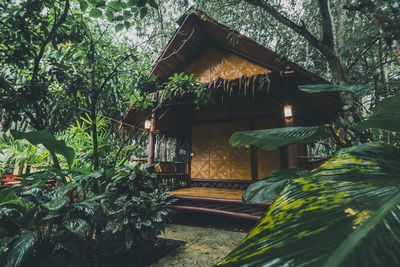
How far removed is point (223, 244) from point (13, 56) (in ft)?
12.0

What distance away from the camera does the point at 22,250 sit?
1.31m

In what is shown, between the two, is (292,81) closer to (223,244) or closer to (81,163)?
(223,244)

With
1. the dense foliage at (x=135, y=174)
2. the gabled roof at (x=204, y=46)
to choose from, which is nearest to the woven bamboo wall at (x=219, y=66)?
the gabled roof at (x=204, y=46)

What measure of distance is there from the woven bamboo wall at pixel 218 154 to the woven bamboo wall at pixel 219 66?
1.69 m

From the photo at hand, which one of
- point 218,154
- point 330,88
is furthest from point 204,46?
point 330,88

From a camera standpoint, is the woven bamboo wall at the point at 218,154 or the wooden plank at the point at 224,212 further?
the woven bamboo wall at the point at 218,154

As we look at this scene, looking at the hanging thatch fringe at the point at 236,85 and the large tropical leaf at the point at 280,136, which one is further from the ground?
the hanging thatch fringe at the point at 236,85

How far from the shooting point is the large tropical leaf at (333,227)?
0.69 feet

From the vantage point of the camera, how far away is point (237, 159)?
651 centimetres

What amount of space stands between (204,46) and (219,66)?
1098 mm

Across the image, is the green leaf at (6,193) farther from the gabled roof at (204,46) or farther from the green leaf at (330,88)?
the gabled roof at (204,46)

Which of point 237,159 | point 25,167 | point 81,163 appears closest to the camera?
point 81,163

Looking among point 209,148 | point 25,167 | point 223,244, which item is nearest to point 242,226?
point 223,244

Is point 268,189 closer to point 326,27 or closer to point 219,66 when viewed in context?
point 326,27
